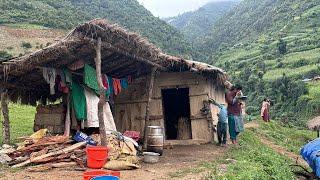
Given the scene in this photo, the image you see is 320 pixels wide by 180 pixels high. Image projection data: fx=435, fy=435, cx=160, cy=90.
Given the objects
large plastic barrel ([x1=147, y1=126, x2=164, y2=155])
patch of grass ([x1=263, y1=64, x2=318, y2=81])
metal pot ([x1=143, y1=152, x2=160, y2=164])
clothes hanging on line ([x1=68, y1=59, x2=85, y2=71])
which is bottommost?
metal pot ([x1=143, y1=152, x2=160, y2=164])

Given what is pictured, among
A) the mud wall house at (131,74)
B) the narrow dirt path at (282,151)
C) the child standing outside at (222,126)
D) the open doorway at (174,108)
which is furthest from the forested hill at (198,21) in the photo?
the child standing outside at (222,126)

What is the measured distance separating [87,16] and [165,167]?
46.5m

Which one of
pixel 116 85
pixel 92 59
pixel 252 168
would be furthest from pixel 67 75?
pixel 252 168

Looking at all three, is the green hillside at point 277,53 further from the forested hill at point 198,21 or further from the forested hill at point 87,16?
the forested hill at point 198,21

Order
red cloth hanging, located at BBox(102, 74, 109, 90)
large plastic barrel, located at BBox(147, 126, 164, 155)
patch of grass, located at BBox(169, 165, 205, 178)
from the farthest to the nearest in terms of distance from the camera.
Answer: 1. red cloth hanging, located at BBox(102, 74, 109, 90)
2. large plastic barrel, located at BBox(147, 126, 164, 155)
3. patch of grass, located at BBox(169, 165, 205, 178)

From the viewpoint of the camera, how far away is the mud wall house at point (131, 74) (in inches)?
364

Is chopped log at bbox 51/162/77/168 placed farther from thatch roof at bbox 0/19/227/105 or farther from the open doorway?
the open doorway

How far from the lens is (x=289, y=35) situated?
5519 centimetres

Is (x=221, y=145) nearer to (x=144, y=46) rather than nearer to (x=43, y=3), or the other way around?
(x=144, y=46)

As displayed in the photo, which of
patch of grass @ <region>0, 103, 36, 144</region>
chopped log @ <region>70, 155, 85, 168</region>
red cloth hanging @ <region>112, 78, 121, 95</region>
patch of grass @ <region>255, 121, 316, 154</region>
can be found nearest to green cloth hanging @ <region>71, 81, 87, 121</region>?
red cloth hanging @ <region>112, 78, 121, 95</region>

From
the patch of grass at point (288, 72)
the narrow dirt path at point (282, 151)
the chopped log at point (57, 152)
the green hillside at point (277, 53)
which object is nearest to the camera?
the chopped log at point (57, 152)

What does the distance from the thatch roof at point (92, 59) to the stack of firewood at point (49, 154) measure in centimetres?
173

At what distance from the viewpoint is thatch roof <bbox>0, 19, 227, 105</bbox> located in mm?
8992

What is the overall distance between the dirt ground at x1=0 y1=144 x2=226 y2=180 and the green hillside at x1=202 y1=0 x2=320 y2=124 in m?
19.9
